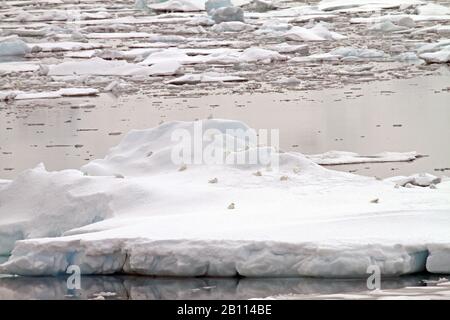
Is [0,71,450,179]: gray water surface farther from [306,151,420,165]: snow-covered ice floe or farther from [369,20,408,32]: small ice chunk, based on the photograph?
[369,20,408,32]: small ice chunk

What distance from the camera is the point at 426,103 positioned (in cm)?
1319

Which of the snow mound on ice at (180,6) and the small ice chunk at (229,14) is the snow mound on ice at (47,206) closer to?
the small ice chunk at (229,14)

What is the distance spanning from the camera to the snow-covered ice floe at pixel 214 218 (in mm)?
6141

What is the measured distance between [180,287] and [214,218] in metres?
0.80

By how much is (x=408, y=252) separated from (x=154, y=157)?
9.65 ft

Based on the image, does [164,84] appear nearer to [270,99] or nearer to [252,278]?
[270,99]

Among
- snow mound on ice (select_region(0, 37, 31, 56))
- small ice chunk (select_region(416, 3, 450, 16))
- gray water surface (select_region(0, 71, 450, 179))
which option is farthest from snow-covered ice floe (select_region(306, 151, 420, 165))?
small ice chunk (select_region(416, 3, 450, 16))

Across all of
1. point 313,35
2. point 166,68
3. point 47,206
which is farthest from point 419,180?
point 313,35

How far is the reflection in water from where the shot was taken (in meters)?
5.95

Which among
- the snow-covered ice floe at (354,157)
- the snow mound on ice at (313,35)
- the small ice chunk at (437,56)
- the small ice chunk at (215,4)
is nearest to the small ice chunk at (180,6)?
the small ice chunk at (215,4)

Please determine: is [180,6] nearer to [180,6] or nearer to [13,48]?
[180,6]

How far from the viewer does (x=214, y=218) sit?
270 inches

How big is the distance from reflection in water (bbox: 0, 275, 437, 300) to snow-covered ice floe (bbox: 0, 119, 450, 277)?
53 mm

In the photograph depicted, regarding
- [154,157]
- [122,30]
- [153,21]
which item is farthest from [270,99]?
[153,21]
